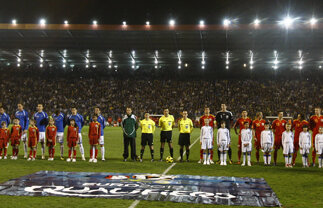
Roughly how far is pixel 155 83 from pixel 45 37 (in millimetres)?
15607

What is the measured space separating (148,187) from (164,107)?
3610cm

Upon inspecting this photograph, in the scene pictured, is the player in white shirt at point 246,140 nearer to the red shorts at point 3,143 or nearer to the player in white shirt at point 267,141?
the player in white shirt at point 267,141

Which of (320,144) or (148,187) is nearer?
(148,187)

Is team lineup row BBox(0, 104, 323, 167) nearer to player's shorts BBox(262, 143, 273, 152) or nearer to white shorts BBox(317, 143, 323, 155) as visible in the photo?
player's shorts BBox(262, 143, 273, 152)

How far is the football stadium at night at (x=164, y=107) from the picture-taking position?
827 cm

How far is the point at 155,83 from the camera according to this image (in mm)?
49094

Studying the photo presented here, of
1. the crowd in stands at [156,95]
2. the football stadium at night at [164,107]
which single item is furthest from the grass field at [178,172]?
the crowd in stands at [156,95]

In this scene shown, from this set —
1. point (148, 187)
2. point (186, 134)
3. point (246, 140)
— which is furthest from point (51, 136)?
point (246, 140)

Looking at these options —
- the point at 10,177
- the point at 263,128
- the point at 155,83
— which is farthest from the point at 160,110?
the point at 10,177

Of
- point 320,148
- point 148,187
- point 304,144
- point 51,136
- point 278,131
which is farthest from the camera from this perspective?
point 278,131

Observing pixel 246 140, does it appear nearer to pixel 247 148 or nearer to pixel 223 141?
pixel 247 148

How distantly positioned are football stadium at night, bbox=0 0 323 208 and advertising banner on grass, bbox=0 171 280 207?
1.1 inches

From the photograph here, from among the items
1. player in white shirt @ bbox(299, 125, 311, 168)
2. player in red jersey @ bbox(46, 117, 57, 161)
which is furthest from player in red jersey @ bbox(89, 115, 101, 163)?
player in white shirt @ bbox(299, 125, 311, 168)

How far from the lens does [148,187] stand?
8.03m
